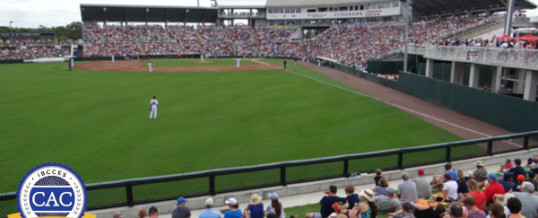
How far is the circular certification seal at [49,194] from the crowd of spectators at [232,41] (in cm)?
5279

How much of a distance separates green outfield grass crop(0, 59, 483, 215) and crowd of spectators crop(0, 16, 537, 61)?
3220 cm

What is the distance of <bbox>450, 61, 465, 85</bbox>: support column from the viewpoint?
32000mm

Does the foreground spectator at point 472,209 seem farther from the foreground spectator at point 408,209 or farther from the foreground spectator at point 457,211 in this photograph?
the foreground spectator at point 408,209

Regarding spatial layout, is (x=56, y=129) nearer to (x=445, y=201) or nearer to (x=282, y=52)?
(x=445, y=201)

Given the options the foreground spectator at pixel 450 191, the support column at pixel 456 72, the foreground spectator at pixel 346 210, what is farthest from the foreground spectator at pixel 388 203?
the support column at pixel 456 72

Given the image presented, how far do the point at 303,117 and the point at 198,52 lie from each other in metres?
59.9

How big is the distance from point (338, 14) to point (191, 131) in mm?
69157

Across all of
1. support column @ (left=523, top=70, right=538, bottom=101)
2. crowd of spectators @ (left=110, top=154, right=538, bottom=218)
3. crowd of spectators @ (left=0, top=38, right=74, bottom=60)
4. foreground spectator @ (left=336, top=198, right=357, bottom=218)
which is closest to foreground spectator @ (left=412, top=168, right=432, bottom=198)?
crowd of spectators @ (left=110, top=154, right=538, bottom=218)

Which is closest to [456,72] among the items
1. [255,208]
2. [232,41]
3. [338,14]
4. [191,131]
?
[191,131]

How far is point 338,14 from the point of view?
8181 centimetres

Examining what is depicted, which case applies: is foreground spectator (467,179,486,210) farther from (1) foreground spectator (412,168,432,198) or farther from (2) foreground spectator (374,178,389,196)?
(2) foreground spectator (374,178,389,196)

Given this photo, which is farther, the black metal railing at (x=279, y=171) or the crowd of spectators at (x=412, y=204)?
the black metal railing at (x=279, y=171)

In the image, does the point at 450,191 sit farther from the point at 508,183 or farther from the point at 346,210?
the point at 346,210

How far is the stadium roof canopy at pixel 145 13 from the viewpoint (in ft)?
262
